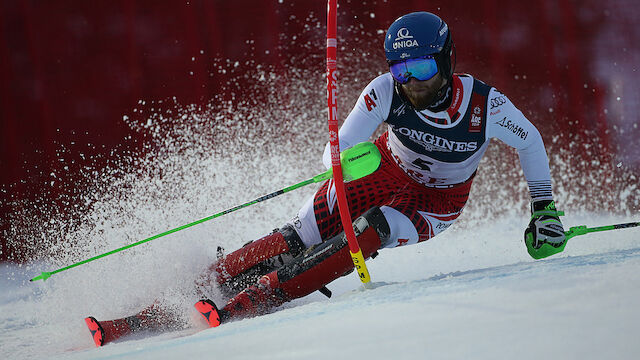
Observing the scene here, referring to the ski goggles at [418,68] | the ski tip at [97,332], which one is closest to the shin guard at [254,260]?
the ski tip at [97,332]

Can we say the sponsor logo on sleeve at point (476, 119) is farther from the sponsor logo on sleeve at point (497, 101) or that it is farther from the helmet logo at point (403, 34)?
the helmet logo at point (403, 34)

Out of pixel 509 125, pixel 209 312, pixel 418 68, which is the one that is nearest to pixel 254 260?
pixel 209 312

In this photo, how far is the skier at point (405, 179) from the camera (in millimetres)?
1977

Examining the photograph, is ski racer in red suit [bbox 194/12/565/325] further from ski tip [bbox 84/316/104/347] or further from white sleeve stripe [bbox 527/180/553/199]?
ski tip [bbox 84/316/104/347]

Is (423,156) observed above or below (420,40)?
below

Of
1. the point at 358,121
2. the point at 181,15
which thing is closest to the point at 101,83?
the point at 181,15

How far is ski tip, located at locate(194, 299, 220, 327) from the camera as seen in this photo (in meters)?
1.91

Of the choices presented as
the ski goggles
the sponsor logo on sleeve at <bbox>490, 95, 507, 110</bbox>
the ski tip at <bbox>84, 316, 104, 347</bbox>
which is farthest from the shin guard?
the sponsor logo on sleeve at <bbox>490, 95, 507, 110</bbox>

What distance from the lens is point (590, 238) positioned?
3.05 meters

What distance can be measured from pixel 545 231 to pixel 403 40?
2.62 ft

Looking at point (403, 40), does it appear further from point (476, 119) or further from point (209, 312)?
point (209, 312)

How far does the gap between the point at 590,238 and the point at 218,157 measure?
6.85 feet

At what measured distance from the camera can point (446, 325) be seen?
136cm

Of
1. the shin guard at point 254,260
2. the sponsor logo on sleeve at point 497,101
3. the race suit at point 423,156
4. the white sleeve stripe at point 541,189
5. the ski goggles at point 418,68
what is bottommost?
the shin guard at point 254,260
